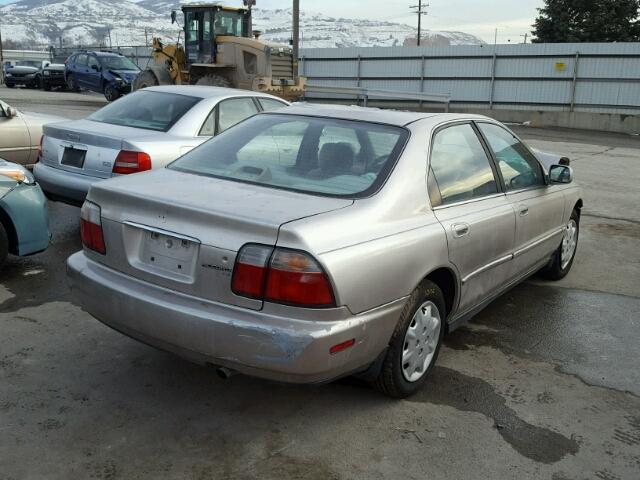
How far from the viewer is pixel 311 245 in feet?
9.00

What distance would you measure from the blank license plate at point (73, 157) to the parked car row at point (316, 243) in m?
2.51

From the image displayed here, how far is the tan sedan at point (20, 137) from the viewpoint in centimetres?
797

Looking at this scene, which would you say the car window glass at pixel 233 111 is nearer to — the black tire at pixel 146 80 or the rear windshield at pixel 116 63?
the black tire at pixel 146 80

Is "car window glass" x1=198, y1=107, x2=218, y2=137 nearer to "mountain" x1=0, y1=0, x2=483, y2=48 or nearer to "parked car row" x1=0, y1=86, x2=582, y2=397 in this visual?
"parked car row" x1=0, y1=86, x2=582, y2=397

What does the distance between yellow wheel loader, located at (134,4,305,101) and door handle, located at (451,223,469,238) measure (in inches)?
690

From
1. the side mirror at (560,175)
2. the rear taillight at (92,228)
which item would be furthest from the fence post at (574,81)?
the rear taillight at (92,228)

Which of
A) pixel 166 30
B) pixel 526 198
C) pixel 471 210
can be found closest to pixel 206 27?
pixel 526 198

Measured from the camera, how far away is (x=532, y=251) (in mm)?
4676

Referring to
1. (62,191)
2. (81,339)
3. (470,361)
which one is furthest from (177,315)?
(62,191)

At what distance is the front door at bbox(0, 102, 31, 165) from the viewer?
795 centimetres

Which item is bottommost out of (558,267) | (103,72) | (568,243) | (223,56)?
(558,267)

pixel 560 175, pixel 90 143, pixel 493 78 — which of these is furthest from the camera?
pixel 493 78

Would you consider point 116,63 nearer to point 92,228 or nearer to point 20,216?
point 20,216

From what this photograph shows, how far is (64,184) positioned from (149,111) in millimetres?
1258
